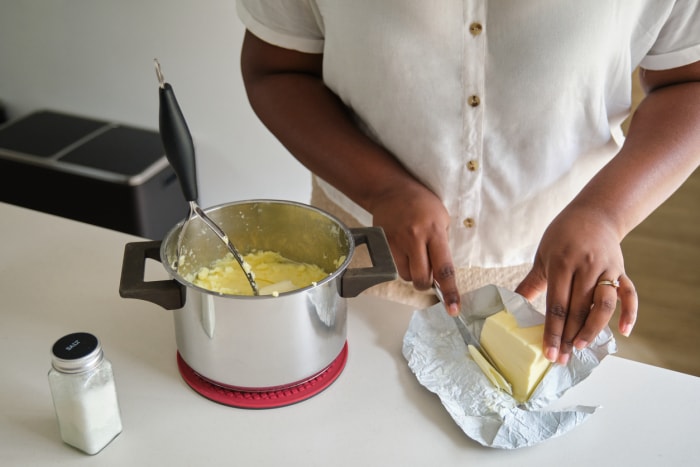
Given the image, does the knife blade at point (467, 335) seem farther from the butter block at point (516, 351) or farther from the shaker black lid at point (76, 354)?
the shaker black lid at point (76, 354)

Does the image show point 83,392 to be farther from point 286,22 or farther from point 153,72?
point 153,72

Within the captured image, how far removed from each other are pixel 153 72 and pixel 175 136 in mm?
1473

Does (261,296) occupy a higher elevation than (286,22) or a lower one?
lower

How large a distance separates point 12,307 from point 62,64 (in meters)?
1.48

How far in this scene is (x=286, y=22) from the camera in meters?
0.96

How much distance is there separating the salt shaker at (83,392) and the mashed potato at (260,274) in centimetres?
19

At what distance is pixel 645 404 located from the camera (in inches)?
29.9

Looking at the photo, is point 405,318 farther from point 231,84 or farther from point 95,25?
point 95,25

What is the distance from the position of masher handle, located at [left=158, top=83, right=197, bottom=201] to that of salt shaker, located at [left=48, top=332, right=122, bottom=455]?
7.2 inches

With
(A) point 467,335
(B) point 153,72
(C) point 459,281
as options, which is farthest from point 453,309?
(B) point 153,72

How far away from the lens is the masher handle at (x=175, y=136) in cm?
66

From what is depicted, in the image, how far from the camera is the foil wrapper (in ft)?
2.33

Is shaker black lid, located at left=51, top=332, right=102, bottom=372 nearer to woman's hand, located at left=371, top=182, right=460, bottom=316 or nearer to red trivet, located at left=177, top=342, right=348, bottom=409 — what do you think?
red trivet, located at left=177, top=342, right=348, bottom=409

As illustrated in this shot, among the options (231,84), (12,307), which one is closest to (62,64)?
(231,84)
